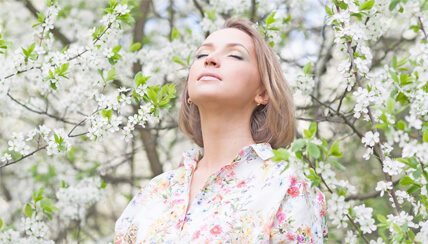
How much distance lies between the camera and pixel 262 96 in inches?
102

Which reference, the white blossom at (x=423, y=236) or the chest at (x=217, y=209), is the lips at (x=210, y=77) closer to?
the chest at (x=217, y=209)

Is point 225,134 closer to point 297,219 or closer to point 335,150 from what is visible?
point 297,219

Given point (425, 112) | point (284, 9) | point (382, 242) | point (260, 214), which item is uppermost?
point (284, 9)

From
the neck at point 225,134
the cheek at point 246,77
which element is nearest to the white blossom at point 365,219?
the neck at point 225,134

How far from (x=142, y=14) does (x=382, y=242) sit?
2.68m

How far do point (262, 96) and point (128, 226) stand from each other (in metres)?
0.62

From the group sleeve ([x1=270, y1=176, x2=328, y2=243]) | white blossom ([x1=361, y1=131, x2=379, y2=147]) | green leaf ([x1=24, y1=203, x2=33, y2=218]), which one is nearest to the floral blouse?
sleeve ([x1=270, y1=176, x2=328, y2=243])

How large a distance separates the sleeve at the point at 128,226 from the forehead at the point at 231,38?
0.58 metres

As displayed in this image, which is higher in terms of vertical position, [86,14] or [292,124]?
[86,14]

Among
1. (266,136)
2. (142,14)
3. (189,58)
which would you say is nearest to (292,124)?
(266,136)

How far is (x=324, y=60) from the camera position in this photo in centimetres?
420

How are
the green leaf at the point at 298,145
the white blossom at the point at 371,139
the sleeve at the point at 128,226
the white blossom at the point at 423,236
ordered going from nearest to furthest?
the green leaf at the point at 298,145 < the white blossom at the point at 423,236 < the white blossom at the point at 371,139 < the sleeve at the point at 128,226

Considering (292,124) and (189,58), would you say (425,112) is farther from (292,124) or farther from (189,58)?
(189,58)

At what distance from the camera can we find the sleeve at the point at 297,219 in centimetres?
223
